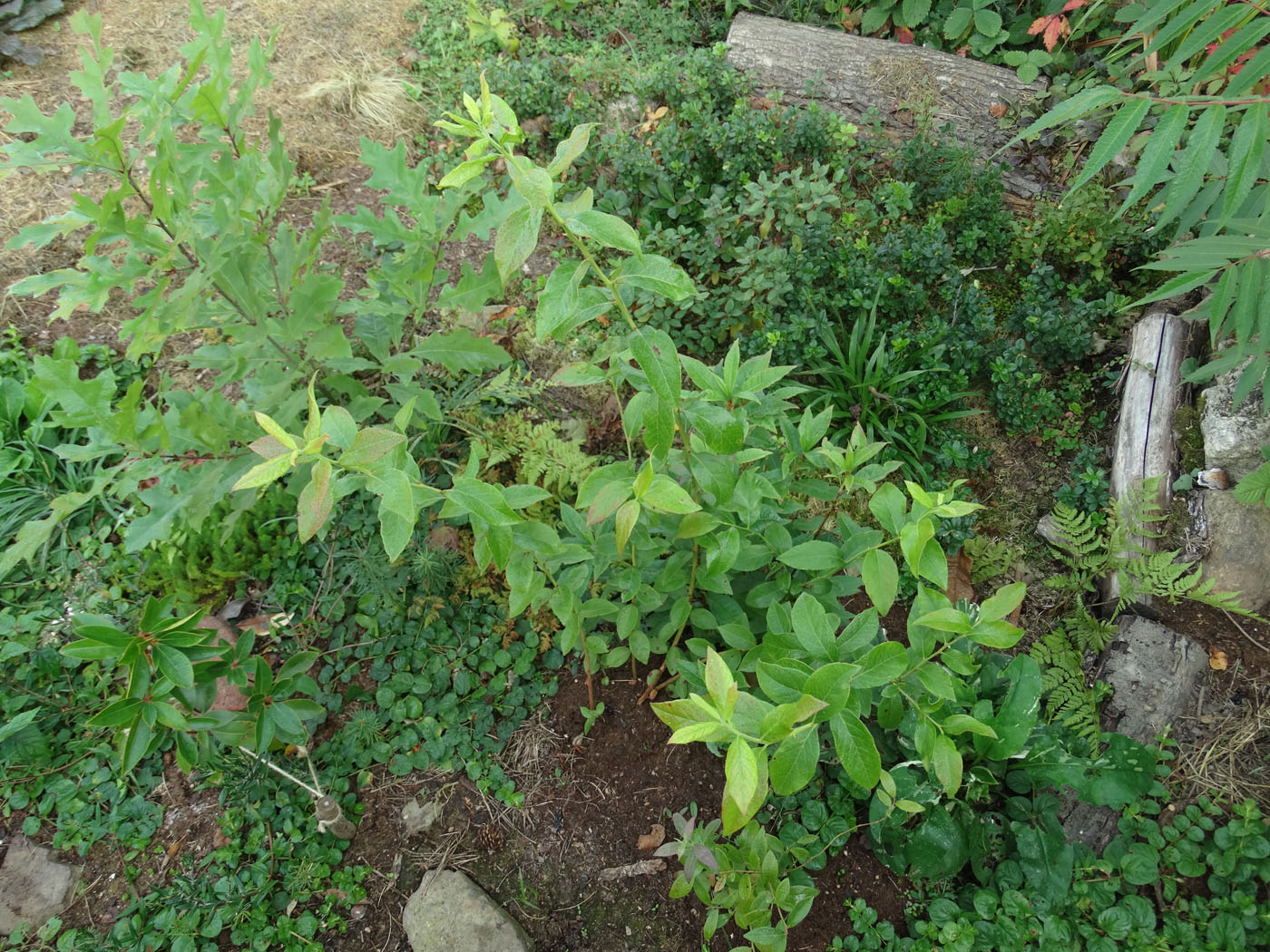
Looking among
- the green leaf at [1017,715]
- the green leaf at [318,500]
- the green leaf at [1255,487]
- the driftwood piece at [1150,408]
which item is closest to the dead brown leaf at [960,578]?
the driftwood piece at [1150,408]

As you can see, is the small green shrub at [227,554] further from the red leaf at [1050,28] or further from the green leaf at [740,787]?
the red leaf at [1050,28]

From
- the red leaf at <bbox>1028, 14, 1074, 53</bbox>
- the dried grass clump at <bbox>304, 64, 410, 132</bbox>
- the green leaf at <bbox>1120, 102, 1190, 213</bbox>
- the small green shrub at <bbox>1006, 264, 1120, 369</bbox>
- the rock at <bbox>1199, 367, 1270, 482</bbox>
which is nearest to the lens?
the green leaf at <bbox>1120, 102, 1190, 213</bbox>

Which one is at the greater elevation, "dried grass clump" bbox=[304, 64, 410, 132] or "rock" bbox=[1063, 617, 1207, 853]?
"dried grass clump" bbox=[304, 64, 410, 132]

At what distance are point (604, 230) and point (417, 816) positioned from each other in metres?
2.11

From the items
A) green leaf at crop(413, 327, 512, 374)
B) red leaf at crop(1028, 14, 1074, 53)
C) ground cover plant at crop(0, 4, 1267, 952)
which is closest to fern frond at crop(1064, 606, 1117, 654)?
ground cover plant at crop(0, 4, 1267, 952)

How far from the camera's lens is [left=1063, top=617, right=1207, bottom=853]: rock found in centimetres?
251

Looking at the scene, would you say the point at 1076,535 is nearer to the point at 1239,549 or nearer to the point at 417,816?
the point at 1239,549

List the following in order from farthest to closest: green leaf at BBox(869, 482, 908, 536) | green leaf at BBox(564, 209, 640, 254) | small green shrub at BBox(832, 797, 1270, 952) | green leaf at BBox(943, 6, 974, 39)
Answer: green leaf at BBox(943, 6, 974, 39), small green shrub at BBox(832, 797, 1270, 952), green leaf at BBox(869, 482, 908, 536), green leaf at BBox(564, 209, 640, 254)

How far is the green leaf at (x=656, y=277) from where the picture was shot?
1.46m

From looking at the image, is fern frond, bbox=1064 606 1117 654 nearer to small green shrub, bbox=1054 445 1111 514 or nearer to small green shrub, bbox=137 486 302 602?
small green shrub, bbox=1054 445 1111 514

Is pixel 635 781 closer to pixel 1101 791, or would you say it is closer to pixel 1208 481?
pixel 1101 791

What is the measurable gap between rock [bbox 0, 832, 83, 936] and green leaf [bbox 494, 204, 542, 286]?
2.66 m

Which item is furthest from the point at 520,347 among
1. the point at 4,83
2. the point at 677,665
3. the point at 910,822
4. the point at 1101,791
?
the point at 4,83

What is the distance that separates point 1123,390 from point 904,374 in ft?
3.24
